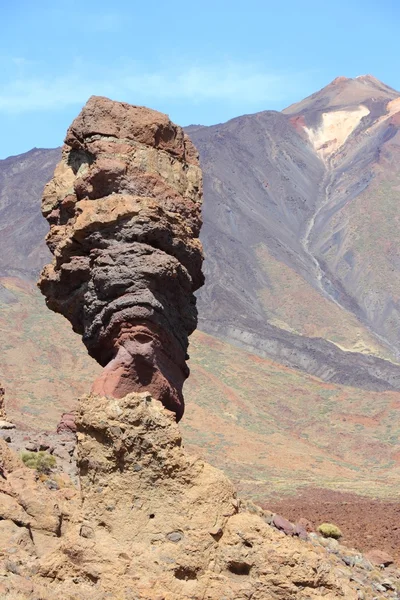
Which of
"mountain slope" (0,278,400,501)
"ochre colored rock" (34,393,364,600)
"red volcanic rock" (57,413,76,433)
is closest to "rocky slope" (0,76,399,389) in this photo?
"mountain slope" (0,278,400,501)

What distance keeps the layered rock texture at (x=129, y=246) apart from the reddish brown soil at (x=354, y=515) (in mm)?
8802

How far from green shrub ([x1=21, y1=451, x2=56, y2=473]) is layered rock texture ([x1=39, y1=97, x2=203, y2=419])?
2.16 metres

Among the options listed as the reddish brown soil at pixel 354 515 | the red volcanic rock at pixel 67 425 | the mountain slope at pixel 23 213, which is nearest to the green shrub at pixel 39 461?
the red volcanic rock at pixel 67 425

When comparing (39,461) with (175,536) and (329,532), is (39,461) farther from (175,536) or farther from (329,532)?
(329,532)

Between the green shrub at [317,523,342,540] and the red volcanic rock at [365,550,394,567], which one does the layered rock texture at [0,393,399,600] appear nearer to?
the red volcanic rock at [365,550,394,567]

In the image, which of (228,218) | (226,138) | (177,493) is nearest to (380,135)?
(226,138)

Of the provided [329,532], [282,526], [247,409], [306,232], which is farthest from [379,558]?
[306,232]

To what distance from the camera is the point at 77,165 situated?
1413 cm

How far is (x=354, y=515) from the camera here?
25.3m

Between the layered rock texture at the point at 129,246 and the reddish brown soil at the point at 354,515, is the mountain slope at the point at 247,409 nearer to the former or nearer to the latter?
the reddish brown soil at the point at 354,515

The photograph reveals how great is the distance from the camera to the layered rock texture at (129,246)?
12344 millimetres

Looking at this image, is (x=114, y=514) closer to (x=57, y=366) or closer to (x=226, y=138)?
(x=57, y=366)

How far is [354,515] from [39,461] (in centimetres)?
1290

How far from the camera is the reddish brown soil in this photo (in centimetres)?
2075
